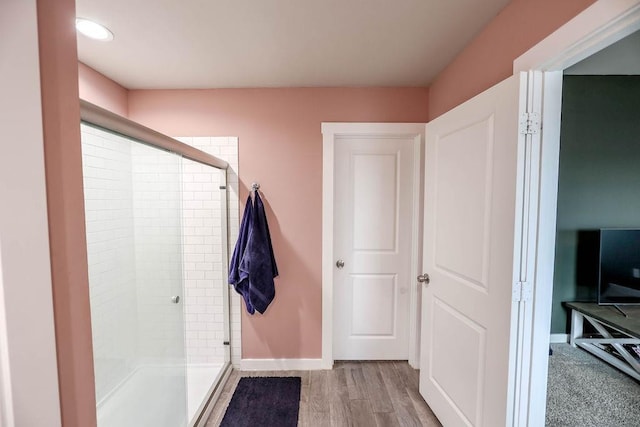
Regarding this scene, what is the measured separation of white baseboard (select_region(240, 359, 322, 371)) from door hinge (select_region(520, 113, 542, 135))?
215 cm

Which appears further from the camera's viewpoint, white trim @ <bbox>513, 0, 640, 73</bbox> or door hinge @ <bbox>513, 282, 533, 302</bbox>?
door hinge @ <bbox>513, 282, 533, 302</bbox>

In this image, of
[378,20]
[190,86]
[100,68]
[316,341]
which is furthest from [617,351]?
[100,68]

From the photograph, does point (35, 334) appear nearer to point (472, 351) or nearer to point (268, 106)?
point (472, 351)

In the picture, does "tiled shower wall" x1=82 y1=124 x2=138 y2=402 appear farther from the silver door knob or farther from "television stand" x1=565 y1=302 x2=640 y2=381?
"television stand" x1=565 y1=302 x2=640 y2=381

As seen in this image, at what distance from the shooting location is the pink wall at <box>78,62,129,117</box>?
1.81 meters

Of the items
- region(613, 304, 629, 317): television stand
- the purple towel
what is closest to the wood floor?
the purple towel

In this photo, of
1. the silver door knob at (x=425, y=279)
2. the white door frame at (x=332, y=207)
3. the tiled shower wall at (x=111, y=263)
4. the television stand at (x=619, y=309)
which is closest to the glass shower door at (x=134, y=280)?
the tiled shower wall at (x=111, y=263)

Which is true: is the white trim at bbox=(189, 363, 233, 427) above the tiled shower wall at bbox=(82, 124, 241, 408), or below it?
below

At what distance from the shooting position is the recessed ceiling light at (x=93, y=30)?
139 cm

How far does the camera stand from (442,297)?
1662 millimetres

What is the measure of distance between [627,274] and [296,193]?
288 centimetres

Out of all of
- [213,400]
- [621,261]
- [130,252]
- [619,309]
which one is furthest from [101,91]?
[619,309]

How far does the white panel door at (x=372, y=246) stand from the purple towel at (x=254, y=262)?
593 millimetres

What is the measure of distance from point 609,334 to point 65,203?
12.1 feet
